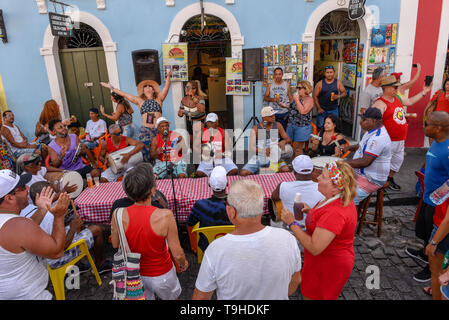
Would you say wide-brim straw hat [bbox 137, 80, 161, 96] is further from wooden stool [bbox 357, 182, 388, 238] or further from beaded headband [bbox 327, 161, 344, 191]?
beaded headband [bbox 327, 161, 344, 191]

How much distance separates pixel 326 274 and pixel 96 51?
292 inches

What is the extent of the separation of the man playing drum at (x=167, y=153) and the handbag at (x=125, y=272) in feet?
8.98

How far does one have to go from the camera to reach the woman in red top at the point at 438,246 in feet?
9.29

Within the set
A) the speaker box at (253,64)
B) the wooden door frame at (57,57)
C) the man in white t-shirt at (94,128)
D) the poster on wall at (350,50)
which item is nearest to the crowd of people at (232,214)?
the man in white t-shirt at (94,128)

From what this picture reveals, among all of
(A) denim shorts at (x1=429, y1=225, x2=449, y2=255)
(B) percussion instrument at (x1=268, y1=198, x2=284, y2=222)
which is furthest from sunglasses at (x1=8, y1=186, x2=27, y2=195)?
(A) denim shorts at (x1=429, y1=225, x2=449, y2=255)

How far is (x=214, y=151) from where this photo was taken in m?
5.41

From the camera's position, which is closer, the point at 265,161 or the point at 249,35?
the point at 265,161

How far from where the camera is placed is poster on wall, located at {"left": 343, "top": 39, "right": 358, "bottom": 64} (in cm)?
776

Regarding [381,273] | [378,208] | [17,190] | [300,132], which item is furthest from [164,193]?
[300,132]

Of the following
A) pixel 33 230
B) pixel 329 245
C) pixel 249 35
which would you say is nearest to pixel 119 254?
pixel 33 230

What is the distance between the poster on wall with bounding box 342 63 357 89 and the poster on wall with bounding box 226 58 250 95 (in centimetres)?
270

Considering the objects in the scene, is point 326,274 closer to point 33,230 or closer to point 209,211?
point 209,211

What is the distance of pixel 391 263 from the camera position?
13.0ft

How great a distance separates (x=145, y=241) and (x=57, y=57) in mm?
6991
